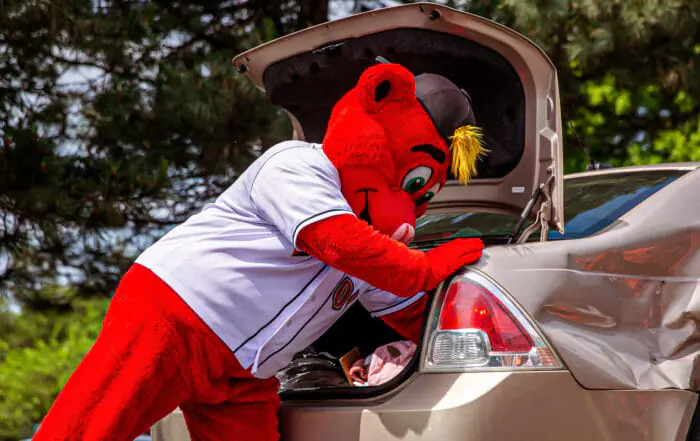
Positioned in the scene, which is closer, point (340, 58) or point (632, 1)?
point (340, 58)

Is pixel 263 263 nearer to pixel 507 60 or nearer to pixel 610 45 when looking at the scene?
pixel 507 60

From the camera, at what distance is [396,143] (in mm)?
2725

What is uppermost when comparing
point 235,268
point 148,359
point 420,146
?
point 420,146

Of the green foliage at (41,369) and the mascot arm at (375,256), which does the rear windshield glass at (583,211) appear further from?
the green foliage at (41,369)

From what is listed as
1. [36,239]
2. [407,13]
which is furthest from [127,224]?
[407,13]

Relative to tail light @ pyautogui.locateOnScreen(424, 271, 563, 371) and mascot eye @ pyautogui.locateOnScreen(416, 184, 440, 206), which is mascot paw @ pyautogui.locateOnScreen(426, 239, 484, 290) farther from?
mascot eye @ pyautogui.locateOnScreen(416, 184, 440, 206)

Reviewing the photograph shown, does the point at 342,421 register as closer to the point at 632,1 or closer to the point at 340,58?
the point at 340,58

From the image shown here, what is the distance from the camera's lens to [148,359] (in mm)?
2443

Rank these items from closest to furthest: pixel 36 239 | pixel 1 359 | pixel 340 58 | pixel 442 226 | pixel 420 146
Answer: pixel 420 146 → pixel 340 58 → pixel 442 226 → pixel 36 239 → pixel 1 359

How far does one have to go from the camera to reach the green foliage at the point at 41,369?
8.16 meters

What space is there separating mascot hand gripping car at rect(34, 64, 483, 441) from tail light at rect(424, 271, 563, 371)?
0.09 metres

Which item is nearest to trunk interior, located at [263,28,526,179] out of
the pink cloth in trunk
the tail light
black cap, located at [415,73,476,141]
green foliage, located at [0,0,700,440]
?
black cap, located at [415,73,476,141]

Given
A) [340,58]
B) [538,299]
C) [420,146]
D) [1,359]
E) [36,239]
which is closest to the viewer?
[538,299]

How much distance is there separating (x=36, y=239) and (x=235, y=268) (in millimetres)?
5159
